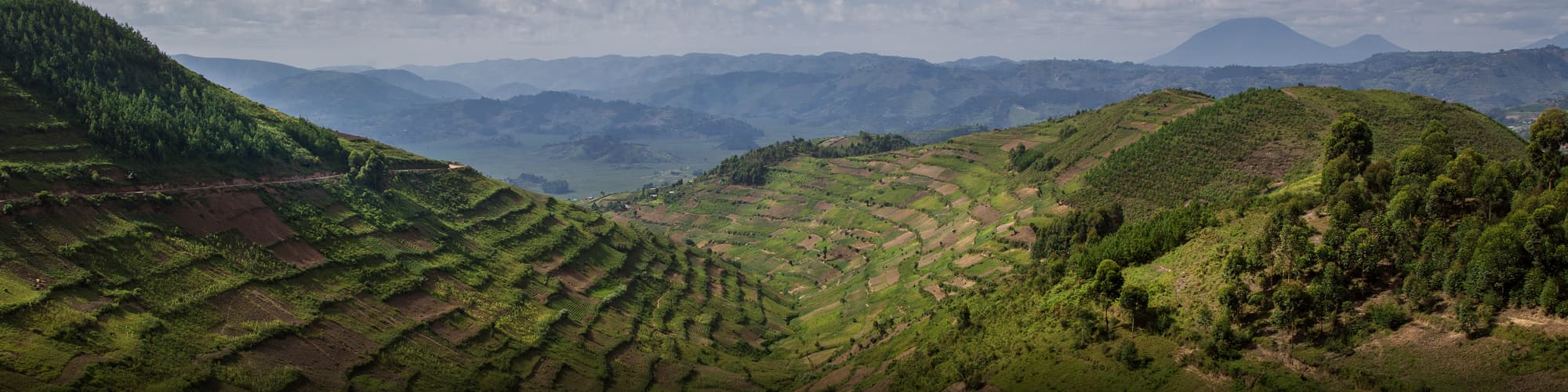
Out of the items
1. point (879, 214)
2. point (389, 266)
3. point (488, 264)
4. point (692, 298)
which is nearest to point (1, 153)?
point (389, 266)

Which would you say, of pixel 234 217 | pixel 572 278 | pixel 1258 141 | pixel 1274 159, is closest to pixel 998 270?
pixel 1274 159

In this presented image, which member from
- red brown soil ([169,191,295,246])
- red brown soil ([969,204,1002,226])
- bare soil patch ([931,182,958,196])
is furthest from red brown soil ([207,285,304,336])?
bare soil patch ([931,182,958,196])

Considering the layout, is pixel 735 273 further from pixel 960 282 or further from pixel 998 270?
pixel 998 270

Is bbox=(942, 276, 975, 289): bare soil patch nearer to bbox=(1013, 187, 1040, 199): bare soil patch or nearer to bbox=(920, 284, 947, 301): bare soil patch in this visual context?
bbox=(920, 284, 947, 301): bare soil patch

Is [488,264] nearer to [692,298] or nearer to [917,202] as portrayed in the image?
[692,298]

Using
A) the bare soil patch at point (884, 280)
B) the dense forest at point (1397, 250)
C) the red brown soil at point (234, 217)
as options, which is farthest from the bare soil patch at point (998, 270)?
the red brown soil at point (234, 217)
